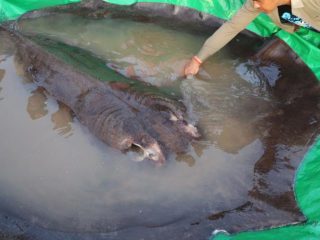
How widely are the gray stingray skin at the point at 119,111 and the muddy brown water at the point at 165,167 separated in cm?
12

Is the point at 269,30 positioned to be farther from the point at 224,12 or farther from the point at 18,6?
the point at 18,6

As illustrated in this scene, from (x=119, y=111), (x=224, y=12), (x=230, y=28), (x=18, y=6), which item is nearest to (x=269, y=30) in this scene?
(x=224, y=12)

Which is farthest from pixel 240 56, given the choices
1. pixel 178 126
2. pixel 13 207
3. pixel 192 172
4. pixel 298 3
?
pixel 13 207

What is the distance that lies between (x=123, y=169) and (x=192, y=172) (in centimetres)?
62

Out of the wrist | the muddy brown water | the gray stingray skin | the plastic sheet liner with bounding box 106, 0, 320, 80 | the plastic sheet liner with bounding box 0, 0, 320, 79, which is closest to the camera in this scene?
the muddy brown water

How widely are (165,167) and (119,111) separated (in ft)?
2.27

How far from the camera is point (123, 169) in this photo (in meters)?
3.52

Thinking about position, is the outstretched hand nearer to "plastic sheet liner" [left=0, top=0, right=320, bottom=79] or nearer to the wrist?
the wrist

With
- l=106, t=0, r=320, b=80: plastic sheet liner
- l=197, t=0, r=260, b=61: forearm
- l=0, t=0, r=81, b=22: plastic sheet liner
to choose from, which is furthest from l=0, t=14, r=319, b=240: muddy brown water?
l=0, t=0, r=81, b=22: plastic sheet liner

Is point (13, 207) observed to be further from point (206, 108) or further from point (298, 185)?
point (298, 185)

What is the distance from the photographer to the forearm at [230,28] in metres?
4.02

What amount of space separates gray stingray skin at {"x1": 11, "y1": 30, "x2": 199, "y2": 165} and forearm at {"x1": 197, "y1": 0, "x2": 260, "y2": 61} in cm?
75

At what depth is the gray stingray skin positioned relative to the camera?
11.5 feet

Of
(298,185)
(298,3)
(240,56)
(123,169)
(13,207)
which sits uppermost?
(298,3)
